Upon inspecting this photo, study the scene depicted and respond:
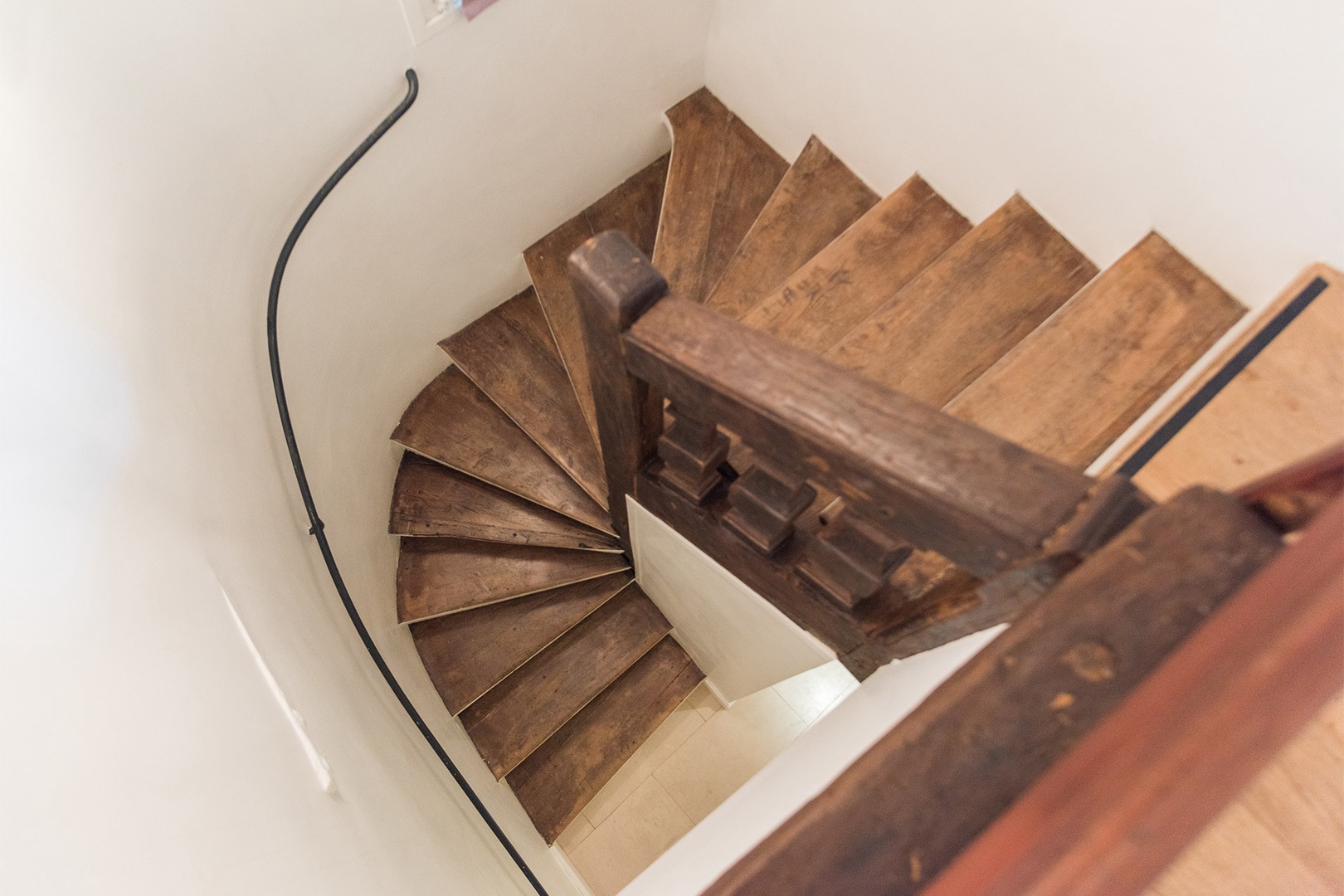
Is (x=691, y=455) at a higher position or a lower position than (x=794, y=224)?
lower

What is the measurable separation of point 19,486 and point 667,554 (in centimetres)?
142

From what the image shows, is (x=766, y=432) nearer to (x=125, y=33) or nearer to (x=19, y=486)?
(x=19, y=486)

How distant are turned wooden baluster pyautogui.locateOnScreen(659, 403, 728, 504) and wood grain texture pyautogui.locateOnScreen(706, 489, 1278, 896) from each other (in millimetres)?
690

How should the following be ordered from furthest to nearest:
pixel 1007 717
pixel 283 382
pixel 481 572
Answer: pixel 481 572
pixel 283 382
pixel 1007 717

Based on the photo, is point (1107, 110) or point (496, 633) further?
point (496, 633)

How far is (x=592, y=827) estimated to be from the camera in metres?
3.36

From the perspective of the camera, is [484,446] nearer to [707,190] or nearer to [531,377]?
[531,377]

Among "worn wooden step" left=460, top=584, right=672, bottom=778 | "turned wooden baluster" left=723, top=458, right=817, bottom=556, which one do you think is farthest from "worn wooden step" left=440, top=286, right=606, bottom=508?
"turned wooden baluster" left=723, top=458, right=817, bottom=556

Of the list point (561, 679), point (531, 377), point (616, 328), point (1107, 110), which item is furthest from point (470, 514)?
point (1107, 110)

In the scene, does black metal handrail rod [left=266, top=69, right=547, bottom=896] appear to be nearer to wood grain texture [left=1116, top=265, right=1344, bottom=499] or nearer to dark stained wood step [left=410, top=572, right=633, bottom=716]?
dark stained wood step [left=410, top=572, right=633, bottom=716]

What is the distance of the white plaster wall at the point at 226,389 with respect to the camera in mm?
1011

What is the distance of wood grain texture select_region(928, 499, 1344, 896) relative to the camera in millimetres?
483

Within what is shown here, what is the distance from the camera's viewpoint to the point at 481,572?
2889 millimetres

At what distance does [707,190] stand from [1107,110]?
1365mm
